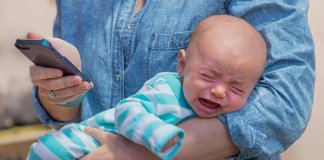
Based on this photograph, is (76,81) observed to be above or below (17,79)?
above

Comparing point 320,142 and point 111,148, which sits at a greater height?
point 111,148

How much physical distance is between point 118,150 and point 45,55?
0.75ft

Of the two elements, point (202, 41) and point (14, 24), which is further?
point (14, 24)

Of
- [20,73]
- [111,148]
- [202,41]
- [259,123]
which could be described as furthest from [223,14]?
[20,73]

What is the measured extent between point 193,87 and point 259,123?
0.14 m

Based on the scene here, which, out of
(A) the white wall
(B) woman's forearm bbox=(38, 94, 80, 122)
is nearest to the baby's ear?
(B) woman's forearm bbox=(38, 94, 80, 122)

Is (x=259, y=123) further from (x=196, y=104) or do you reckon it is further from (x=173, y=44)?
(x=173, y=44)

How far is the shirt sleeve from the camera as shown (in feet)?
2.70

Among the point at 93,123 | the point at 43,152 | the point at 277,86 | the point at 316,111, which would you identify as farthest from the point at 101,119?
the point at 316,111

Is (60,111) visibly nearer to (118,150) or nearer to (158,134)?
(118,150)

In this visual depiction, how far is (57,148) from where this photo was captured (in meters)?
0.85

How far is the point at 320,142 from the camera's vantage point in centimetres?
124

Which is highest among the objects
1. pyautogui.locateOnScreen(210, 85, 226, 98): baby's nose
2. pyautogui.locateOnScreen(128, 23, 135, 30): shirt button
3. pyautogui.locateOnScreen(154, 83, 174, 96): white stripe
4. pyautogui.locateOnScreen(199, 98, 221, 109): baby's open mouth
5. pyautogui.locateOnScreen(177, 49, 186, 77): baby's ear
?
pyautogui.locateOnScreen(128, 23, 135, 30): shirt button

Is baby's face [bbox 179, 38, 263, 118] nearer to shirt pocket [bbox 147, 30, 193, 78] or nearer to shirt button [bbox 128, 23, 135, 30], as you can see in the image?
shirt pocket [bbox 147, 30, 193, 78]
